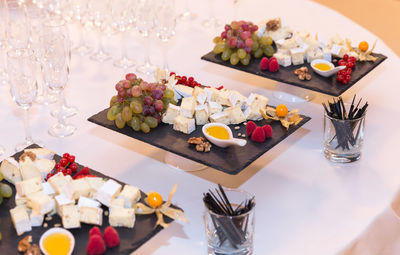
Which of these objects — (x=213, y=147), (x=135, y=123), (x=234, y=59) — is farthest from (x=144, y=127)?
(x=234, y=59)

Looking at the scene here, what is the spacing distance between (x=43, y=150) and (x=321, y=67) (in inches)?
54.2

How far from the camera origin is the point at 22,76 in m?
2.57

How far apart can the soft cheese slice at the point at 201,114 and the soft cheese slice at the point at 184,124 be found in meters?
0.05

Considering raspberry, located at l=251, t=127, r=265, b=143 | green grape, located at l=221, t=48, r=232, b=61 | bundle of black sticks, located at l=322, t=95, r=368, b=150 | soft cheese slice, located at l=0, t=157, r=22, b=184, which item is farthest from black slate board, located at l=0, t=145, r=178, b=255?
green grape, located at l=221, t=48, r=232, b=61

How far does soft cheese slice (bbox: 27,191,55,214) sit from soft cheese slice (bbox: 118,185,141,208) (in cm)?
22

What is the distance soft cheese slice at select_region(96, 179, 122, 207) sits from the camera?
208 cm

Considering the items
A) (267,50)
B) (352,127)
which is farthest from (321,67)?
(352,127)

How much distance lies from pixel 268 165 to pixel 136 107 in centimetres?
63

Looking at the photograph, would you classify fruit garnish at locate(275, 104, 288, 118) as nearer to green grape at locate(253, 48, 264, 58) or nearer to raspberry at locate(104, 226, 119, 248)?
green grape at locate(253, 48, 264, 58)

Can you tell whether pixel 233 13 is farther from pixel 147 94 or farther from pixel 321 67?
pixel 147 94

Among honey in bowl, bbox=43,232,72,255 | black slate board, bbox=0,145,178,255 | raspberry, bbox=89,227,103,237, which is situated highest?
raspberry, bbox=89,227,103,237

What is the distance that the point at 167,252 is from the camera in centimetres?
220

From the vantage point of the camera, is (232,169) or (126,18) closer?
(232,169)

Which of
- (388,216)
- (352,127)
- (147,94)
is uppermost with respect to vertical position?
(147,94)
